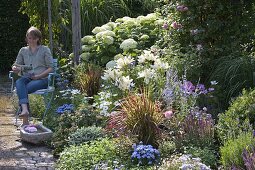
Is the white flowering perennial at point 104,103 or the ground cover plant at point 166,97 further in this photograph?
the white flowering perennial at point 104,103

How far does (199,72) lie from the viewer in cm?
675

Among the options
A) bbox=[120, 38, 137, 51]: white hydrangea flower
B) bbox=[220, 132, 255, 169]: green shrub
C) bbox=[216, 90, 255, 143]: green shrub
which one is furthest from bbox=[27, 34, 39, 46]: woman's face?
bbox=[220, 132, 255, 169]: green shrub

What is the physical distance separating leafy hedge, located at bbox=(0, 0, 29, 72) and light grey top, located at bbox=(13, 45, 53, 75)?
4943 mm

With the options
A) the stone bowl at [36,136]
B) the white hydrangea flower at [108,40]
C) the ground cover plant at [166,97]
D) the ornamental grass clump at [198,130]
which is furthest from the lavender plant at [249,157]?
the white hydrangea flower at [108,40]

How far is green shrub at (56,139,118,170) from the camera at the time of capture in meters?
4.70

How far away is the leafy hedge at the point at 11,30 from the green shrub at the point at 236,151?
826 cm

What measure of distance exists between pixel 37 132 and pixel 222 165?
2.31 meters

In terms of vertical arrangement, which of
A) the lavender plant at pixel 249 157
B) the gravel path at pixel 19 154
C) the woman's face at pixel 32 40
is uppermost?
the woman's face at pixel 32 40

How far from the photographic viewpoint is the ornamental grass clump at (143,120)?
502 centimetres

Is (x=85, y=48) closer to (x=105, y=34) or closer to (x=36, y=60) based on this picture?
(x=105, y=34)

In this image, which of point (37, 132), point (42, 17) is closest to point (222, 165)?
point (37, 132)

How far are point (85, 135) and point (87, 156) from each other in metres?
0.56

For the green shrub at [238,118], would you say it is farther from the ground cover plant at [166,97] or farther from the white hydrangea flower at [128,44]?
the white hydrangea flower at [128,44]

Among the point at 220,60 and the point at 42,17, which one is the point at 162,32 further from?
the point at 42,17
